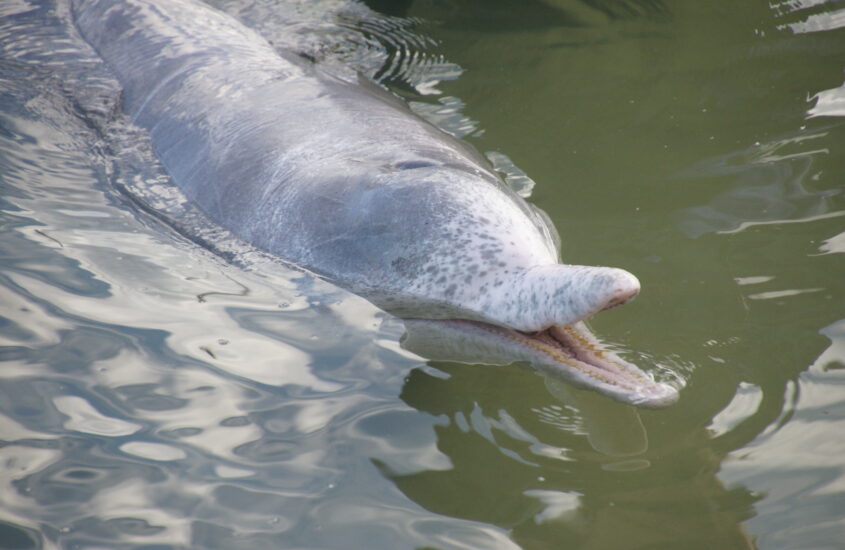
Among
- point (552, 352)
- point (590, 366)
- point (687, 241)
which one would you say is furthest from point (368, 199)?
point (687, 241)

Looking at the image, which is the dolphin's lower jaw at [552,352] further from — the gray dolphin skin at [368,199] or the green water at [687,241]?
the green water at [687,241]

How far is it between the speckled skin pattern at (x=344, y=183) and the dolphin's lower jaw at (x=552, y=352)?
77mm

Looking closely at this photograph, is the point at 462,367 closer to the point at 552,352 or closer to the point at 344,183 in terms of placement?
the point at 552,352

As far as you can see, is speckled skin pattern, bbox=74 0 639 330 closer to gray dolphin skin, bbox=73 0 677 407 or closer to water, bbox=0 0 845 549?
gray dolphin skin, bbox=73 0 677 407

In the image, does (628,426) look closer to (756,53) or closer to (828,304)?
(828,304)

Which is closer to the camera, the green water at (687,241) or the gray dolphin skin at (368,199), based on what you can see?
the green water at (687,241)

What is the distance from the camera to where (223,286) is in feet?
14.8

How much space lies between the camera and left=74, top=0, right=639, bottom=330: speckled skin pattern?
3.94 meters

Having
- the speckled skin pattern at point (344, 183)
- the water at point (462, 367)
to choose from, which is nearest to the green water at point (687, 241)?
the water at point (462, 367)

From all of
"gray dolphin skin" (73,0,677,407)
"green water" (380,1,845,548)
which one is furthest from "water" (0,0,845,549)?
"gray dolphin skin" (73,0,677,407)

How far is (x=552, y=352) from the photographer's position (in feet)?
11.8

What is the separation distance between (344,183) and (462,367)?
1324mm

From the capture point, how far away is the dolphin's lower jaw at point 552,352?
323 centimetres

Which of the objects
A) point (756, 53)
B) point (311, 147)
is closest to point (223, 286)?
point (311, 147)
